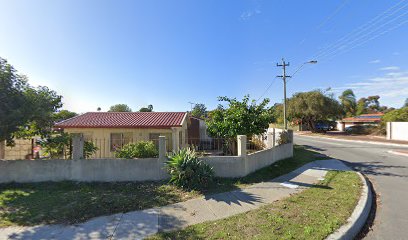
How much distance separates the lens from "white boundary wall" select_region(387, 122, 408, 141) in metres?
26.2

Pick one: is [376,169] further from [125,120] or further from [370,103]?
[370,103]

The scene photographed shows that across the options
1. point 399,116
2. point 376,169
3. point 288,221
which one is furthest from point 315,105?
point 288,221

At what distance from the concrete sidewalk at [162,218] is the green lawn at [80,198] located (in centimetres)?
32

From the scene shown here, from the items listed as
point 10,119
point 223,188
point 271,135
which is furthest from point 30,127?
point 271,135

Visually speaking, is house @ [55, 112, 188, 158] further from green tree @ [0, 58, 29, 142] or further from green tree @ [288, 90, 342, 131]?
green tree @ [288, 90, 342, 131]

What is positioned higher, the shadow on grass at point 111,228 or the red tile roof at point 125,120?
the red tile roof at point 125,120

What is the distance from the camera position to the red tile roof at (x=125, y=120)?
14.3 metres

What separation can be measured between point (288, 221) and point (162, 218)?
2.66 meters

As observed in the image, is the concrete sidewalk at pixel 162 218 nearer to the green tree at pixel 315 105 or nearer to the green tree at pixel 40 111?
the green tree at pixel 40 111

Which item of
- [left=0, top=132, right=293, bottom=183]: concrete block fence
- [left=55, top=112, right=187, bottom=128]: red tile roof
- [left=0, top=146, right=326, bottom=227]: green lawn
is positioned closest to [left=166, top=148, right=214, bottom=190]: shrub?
[left=0, top=146, right=326, bottom=227]: green lawn

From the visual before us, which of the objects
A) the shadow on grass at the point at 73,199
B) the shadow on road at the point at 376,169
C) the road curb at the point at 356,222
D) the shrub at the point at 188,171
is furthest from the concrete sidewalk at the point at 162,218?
the shadow on road at the point at 376,169

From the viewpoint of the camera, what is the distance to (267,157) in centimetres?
1043

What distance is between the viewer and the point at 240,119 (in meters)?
10.6

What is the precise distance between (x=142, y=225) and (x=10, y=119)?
558 centimetres
